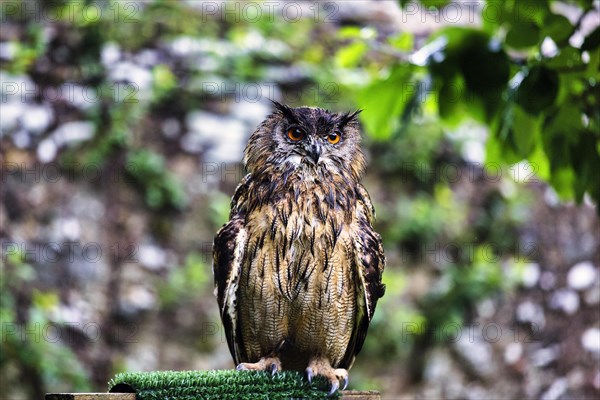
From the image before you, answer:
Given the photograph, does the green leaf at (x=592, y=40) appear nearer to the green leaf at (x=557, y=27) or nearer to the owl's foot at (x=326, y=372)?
the green leaf at (x=557, y=27)

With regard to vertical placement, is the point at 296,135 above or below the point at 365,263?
above

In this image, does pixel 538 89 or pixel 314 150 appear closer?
pixel 538 89

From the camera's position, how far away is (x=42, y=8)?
22.4 ft

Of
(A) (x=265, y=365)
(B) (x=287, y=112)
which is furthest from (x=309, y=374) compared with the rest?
(B) (x=287, y=112)

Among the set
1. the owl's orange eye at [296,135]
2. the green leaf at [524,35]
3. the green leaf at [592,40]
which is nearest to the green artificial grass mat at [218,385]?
the owl's orange eye at [296,135]

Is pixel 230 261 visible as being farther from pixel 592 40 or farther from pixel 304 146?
pixel 592 40

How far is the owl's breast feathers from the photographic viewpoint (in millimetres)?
3229

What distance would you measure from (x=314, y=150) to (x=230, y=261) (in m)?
0.61

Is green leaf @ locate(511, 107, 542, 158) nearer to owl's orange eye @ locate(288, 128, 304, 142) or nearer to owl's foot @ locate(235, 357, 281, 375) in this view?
owl's orange eye @ locate(288, 128, 304, 142)

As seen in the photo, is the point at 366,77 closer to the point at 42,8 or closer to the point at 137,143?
the point at 137,143

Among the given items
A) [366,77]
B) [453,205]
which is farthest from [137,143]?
[453,205]

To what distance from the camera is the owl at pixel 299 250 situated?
3.23 m

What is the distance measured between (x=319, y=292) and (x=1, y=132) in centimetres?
409

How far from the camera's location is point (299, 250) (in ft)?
10.6
